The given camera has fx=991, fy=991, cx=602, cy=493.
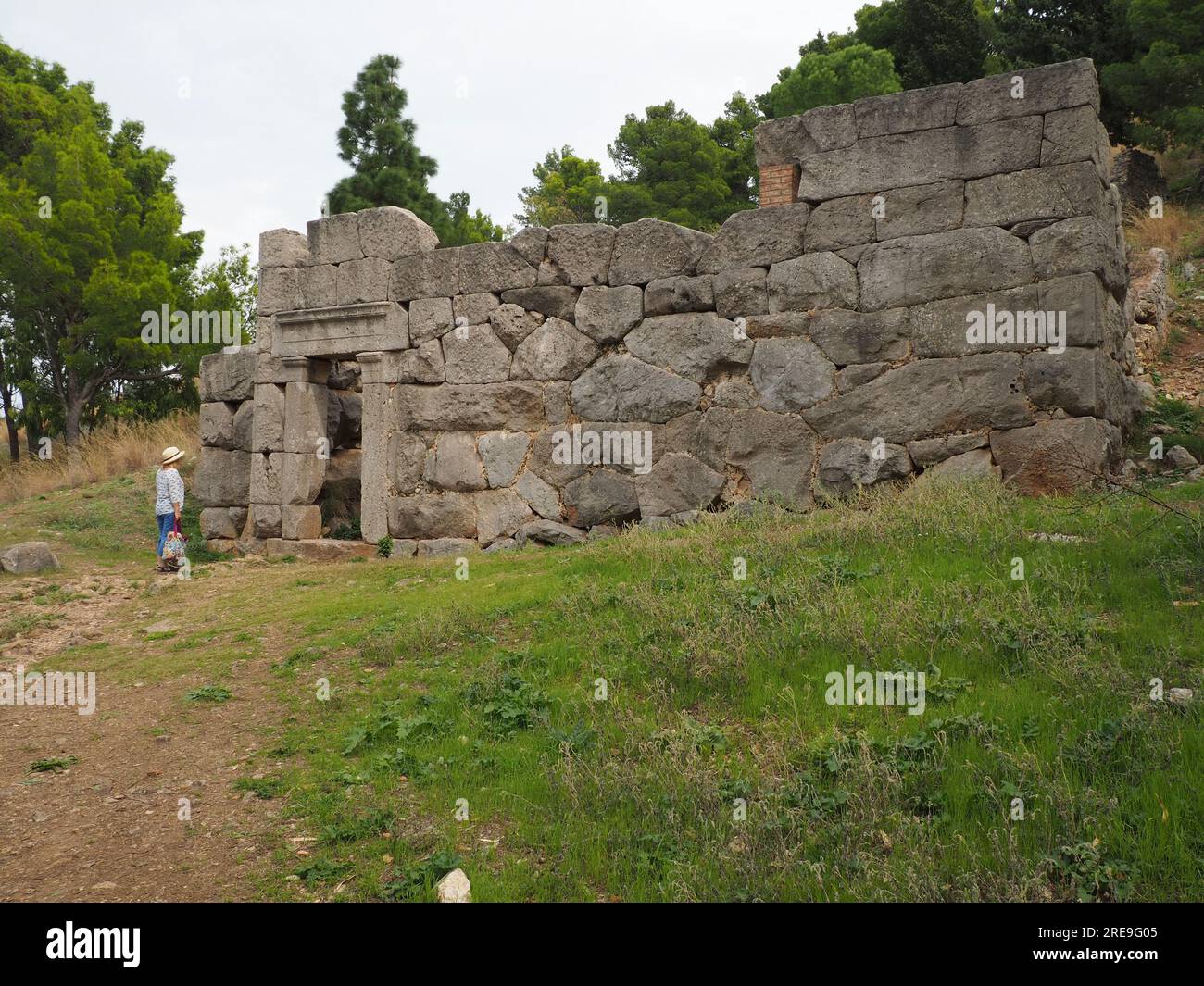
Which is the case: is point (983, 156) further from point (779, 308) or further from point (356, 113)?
point (356, 113)

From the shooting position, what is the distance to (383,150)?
23938 millimetres

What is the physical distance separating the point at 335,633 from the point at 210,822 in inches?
120

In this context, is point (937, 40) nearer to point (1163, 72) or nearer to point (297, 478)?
point (1163, 72)

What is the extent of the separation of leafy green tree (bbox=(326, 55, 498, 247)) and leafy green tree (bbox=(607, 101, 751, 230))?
6874 millimetres

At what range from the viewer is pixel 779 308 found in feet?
30.5

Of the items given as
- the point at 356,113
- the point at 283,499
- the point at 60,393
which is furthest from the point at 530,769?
the point at 356,113

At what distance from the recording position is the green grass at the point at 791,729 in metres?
3.44

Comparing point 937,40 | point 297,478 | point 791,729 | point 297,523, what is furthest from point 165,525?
point 937,40

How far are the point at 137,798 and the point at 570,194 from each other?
31.1 m

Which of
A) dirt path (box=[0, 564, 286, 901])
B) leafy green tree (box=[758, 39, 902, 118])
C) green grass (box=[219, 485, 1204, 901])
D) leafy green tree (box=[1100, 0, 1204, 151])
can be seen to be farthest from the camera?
leafy green tree (box=[758, 39, 902, 118])

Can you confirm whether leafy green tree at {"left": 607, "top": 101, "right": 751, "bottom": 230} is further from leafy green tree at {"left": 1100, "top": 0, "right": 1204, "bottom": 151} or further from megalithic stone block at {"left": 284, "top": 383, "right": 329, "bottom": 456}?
megalithic stone block at {"left": 284, "top": 383, "right": 329, "bottom": 456}

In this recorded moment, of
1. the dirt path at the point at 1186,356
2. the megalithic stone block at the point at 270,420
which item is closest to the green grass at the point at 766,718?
the dirt path at the point at 1186,356

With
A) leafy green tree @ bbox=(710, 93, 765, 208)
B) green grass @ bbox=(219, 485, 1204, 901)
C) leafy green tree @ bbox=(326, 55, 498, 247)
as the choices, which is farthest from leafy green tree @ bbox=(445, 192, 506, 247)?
green grass @ bbox=(219, 485, 1204, 901)

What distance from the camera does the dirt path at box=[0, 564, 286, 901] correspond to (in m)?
3.88
